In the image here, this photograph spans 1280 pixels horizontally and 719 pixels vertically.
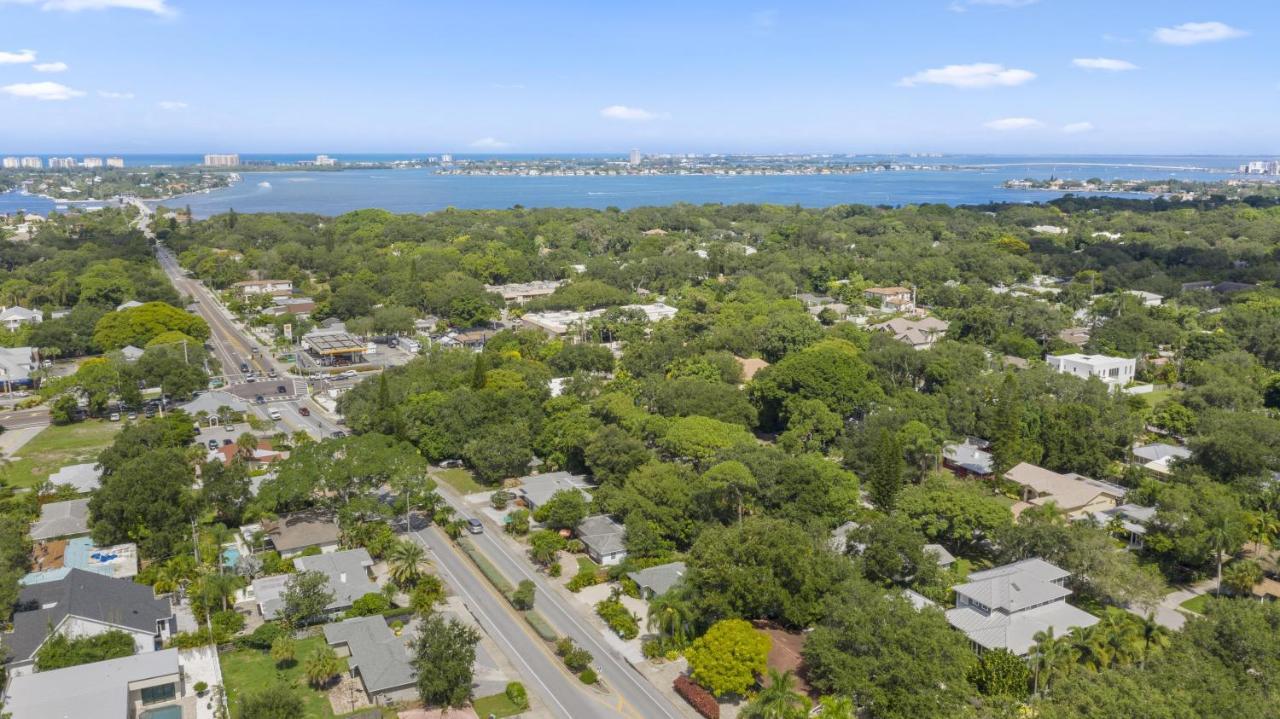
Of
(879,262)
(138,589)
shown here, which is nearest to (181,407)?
(138,589)

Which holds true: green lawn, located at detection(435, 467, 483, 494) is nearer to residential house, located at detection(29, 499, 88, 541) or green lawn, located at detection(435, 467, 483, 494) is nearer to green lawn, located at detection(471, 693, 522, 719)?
residential house, located at detection(29, 499, 88, 541)

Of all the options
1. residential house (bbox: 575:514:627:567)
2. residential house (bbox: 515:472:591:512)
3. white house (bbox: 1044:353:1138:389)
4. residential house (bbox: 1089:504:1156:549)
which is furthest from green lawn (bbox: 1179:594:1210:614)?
white house (bbox: 1044:353:1138:389)

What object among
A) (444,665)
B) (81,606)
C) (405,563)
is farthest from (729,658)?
(81,606)

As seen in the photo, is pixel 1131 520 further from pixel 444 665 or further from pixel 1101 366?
pixel 444 665

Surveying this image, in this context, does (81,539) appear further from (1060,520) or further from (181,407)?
(1060,520)

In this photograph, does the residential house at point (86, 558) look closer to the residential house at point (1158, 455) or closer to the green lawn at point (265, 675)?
the green lawn at point (265, 675)
